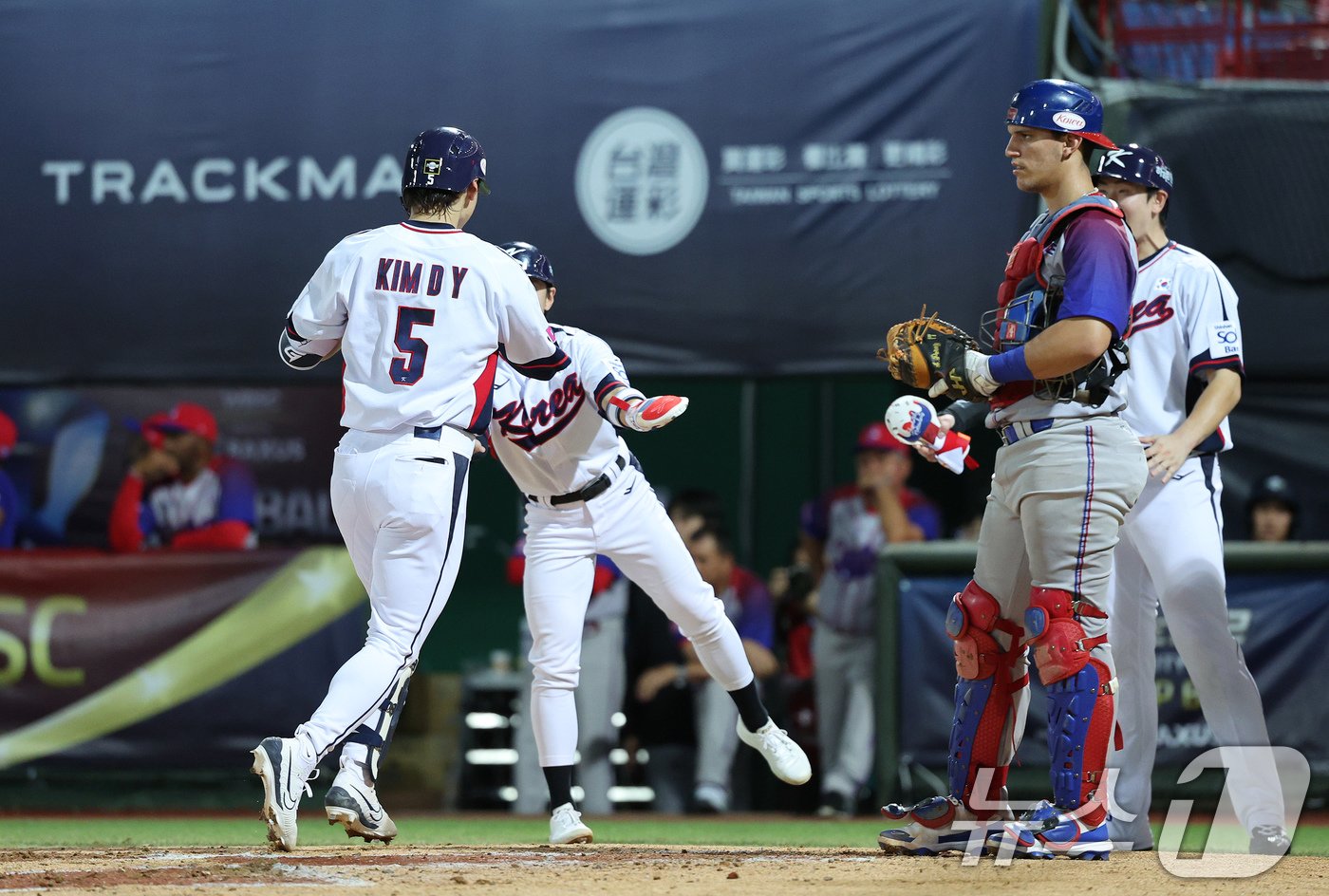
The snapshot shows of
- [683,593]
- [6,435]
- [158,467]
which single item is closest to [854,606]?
[683,593]

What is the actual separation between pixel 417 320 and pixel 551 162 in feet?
13.8

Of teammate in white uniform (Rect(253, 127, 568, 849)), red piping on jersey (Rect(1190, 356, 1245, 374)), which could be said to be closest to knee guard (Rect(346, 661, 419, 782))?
teammate in white uniform (Rect(253, 127, 568, 849))

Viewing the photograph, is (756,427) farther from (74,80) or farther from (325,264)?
(325,264)

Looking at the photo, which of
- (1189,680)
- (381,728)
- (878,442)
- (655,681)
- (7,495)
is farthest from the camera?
(7,495)

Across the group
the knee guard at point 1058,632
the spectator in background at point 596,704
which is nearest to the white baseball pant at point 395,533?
the knee guard at point 1058,632

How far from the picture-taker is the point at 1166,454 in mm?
5027

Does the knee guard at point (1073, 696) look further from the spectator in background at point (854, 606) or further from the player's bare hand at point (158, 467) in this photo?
the player's bare hand at point (158, 467)

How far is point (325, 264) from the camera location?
4.74 meters

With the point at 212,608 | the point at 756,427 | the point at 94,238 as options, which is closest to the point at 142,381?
the point at 94,238

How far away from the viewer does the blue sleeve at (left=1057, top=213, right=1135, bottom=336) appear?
4230 mm

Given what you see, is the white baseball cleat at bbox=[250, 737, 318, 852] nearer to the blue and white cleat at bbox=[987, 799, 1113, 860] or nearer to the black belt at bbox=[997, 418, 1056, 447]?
the blue and white cleat at bbox=[987, 799, 1113, 860]

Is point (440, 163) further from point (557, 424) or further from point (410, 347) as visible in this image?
point (557, 424)

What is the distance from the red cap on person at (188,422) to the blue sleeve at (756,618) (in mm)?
3169

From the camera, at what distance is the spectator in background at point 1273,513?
796cm
